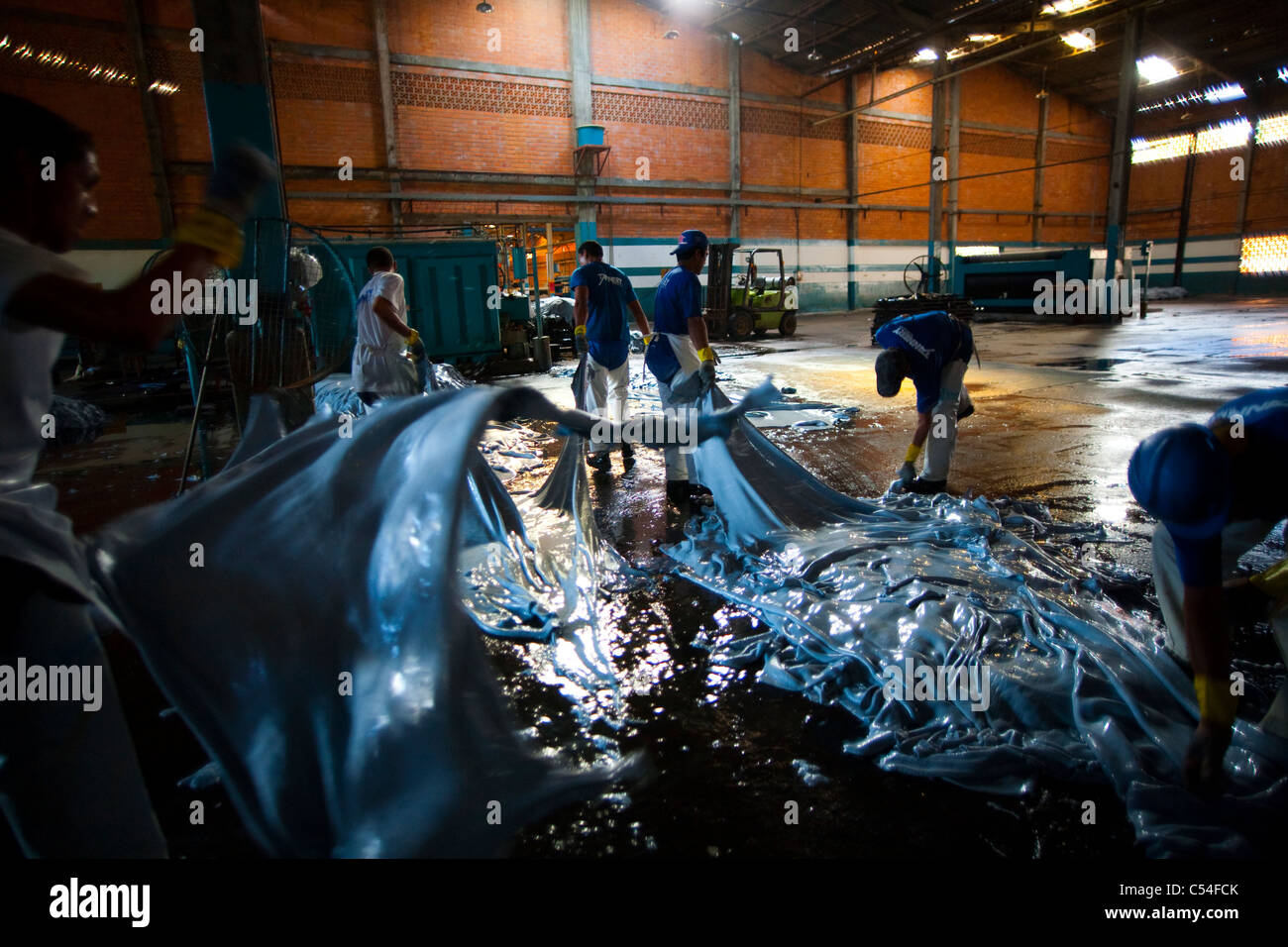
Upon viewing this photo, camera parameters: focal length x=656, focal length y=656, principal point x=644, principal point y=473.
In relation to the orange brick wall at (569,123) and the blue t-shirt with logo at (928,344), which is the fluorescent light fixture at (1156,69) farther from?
the blue t-shirt with logo at (928,344)

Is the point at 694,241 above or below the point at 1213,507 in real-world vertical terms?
above

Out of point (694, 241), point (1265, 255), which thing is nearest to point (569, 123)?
point (694, 241)

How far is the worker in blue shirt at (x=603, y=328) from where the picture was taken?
4.86m

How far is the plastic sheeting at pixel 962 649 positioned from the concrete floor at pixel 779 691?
0.10 meters

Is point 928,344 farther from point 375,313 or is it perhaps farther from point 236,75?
point 236,75

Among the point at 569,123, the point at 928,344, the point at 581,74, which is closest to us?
the point at 928,344

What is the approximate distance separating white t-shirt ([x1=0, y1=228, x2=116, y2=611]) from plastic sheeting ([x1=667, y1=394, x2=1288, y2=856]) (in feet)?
6.26

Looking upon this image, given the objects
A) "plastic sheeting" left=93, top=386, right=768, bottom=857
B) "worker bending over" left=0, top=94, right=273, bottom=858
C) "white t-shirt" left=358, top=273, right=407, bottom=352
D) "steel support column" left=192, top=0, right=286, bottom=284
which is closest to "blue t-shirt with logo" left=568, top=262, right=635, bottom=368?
"white t-shirt" left=358, top=273, right=407, bottom=352

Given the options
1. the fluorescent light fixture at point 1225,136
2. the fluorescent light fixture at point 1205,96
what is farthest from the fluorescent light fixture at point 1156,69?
the fluorescent light fixture at point 1225,136

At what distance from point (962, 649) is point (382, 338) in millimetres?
4170

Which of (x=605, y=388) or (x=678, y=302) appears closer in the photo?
(x=678, y=302)

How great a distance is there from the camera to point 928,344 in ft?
12.8
